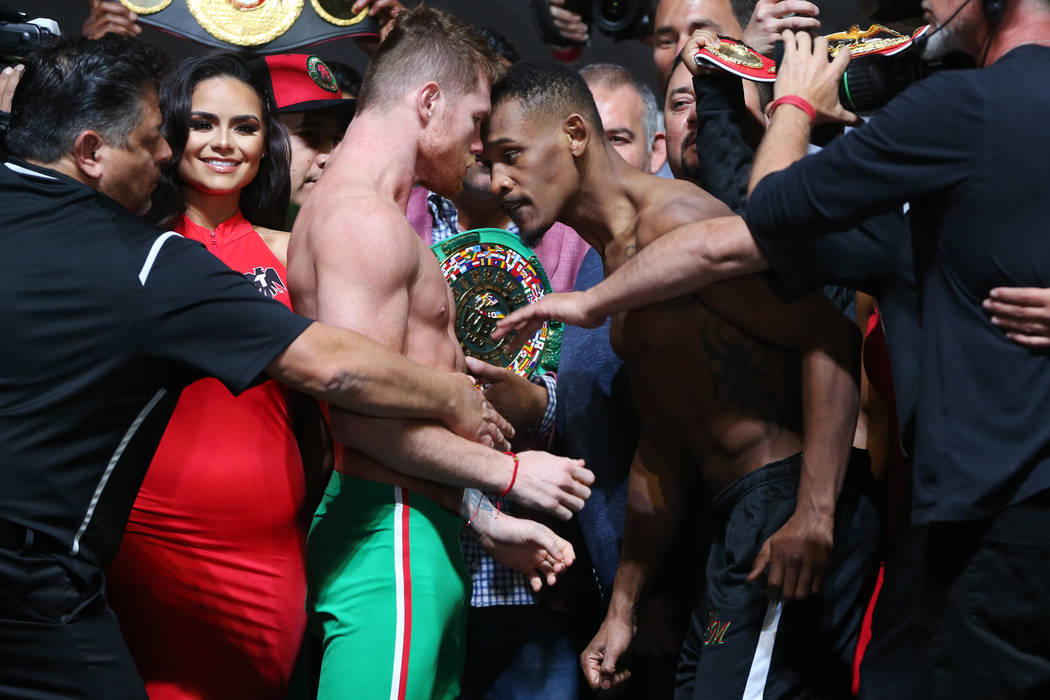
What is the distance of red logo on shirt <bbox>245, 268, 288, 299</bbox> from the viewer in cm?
232

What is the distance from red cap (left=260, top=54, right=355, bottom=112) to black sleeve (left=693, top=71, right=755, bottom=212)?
133 cm

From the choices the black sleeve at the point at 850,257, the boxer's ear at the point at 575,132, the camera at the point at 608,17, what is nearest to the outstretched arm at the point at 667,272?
the black sleeve at the point at 850,257

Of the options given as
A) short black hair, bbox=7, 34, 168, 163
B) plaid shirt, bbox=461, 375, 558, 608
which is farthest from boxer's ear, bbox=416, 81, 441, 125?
plaid shirt, bbox=461, 375, 558, 608

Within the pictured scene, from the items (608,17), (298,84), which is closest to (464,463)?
(298,84)

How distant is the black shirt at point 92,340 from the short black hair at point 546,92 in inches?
40.0

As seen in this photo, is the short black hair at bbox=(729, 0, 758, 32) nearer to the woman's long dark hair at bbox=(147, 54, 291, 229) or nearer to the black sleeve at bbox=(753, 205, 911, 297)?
the woman's long dark hair at bbox=(147, 54, 291, 229)

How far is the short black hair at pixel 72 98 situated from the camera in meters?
1.84

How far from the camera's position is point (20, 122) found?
186cm

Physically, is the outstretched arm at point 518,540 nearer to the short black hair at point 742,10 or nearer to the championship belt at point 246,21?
the championship belt at point 246,21

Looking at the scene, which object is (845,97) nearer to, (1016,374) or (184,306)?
(1016,374)

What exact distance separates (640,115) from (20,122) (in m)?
2.06

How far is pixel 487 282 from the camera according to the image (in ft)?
8.58

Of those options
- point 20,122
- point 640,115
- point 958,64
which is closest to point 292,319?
point 20,122

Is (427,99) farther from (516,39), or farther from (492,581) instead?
(516,39)
